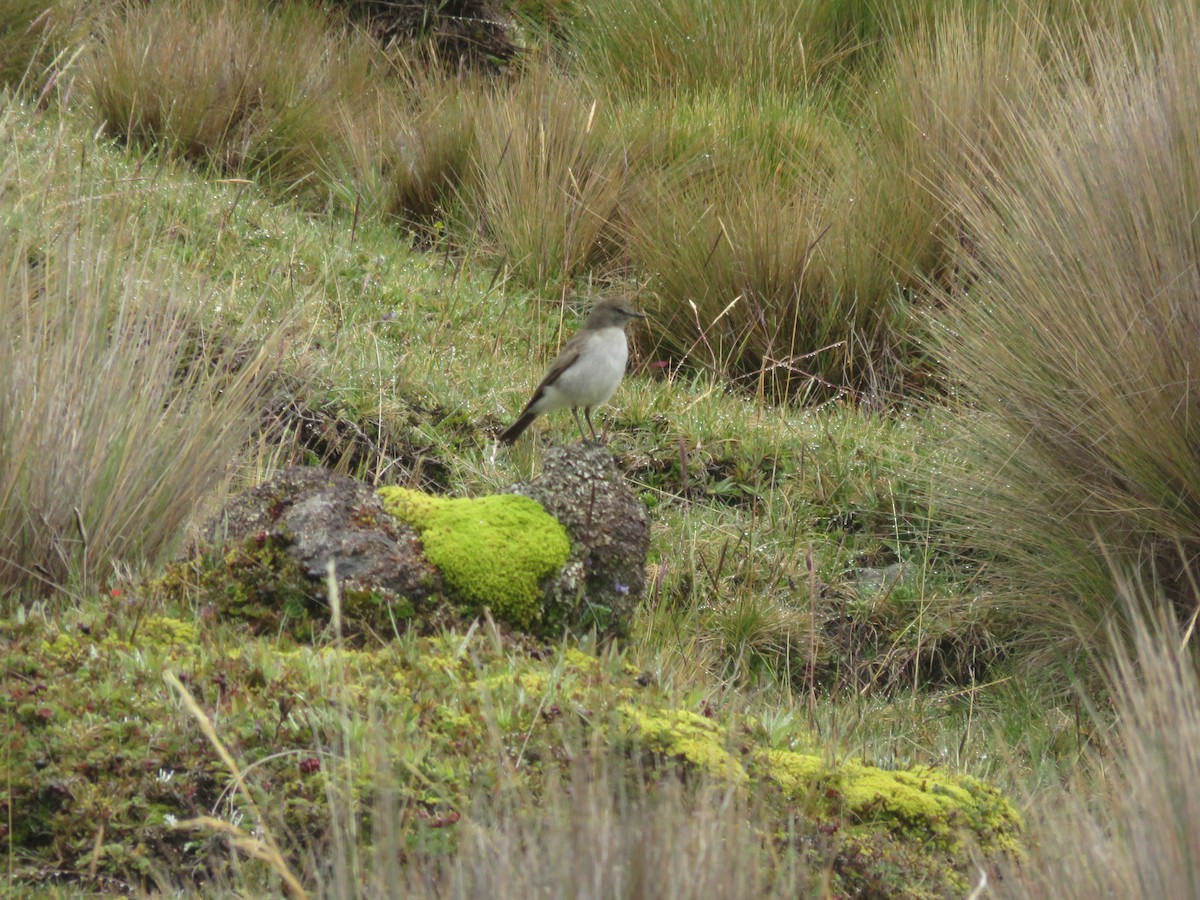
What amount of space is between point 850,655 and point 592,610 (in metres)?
1.33

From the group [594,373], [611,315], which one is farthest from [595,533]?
[611,315]

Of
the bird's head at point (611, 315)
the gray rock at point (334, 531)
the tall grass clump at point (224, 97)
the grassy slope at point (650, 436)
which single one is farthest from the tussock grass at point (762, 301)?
the gray rock at point (334, 531)

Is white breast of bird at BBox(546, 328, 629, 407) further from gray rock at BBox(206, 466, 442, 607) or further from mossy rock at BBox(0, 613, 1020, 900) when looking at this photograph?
mossy rock at BBox(0, 613, 1020, 900)

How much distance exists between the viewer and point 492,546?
4.16m

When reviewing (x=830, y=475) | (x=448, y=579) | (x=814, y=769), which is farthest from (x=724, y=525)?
(x=814, y=769)

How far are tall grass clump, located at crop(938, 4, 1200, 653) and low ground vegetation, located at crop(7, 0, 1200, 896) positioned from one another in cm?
2

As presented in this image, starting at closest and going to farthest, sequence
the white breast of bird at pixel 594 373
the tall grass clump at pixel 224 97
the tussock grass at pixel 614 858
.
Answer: the tussock grass at pixel 614 858
the white breast of bird at pixel 594 373
the tall grass clump at pixel 224 97

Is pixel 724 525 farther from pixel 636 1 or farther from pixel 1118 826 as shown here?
pixel 636 1

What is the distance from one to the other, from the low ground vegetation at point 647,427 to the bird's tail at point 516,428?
0.48 ft

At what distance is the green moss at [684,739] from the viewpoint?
319 centimetres

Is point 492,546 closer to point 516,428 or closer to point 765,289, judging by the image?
point 516,428

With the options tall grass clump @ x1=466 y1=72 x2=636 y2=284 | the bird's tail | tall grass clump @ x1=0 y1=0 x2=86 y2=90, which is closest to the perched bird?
the bird's tail

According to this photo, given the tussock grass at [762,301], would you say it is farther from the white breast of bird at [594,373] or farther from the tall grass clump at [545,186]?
the white breast of bird at [594,373]

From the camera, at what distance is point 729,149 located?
29.7 ft
